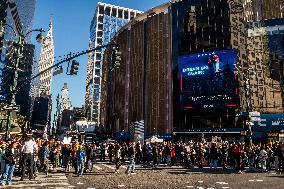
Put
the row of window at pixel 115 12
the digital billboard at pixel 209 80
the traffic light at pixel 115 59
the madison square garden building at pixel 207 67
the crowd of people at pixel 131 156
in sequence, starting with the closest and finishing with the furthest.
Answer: the crowd of people at pixel 131 156 → the traffic light at pixel 115 59 → the digital billboard at pixel 209 80 → the madison square garden building at pixel 207 67 → the row of window at pixel 115 12

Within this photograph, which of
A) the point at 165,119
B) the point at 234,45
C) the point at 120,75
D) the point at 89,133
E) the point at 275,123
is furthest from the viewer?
the point at 120,75

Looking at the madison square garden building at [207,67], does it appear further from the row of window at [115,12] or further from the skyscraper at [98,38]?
the row of window at [115,12]

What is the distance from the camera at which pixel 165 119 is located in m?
66.8

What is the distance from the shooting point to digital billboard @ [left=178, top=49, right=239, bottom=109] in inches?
2148

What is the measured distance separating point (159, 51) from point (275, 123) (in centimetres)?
3163

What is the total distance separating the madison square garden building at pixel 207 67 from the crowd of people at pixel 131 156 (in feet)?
67.0

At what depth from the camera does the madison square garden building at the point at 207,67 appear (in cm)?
5506

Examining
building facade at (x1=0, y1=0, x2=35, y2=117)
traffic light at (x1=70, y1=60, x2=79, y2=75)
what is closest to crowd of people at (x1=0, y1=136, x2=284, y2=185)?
traffic light at (x1=70, y1=60, x2=79, y2=75)

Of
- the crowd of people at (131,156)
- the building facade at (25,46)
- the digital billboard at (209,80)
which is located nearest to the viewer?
the crowd of people at (131,156)

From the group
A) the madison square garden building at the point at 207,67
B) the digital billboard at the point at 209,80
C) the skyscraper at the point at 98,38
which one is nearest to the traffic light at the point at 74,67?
the madison square garden building at the point at 207,67

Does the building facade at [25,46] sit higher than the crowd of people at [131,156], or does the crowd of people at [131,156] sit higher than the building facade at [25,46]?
the building facade at [25,46]

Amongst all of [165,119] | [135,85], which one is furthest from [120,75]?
[165,119]

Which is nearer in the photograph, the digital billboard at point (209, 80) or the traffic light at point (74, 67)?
the traffic light at point (74, 67)

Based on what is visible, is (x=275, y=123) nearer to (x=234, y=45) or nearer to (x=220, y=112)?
(x=220, y=112)
